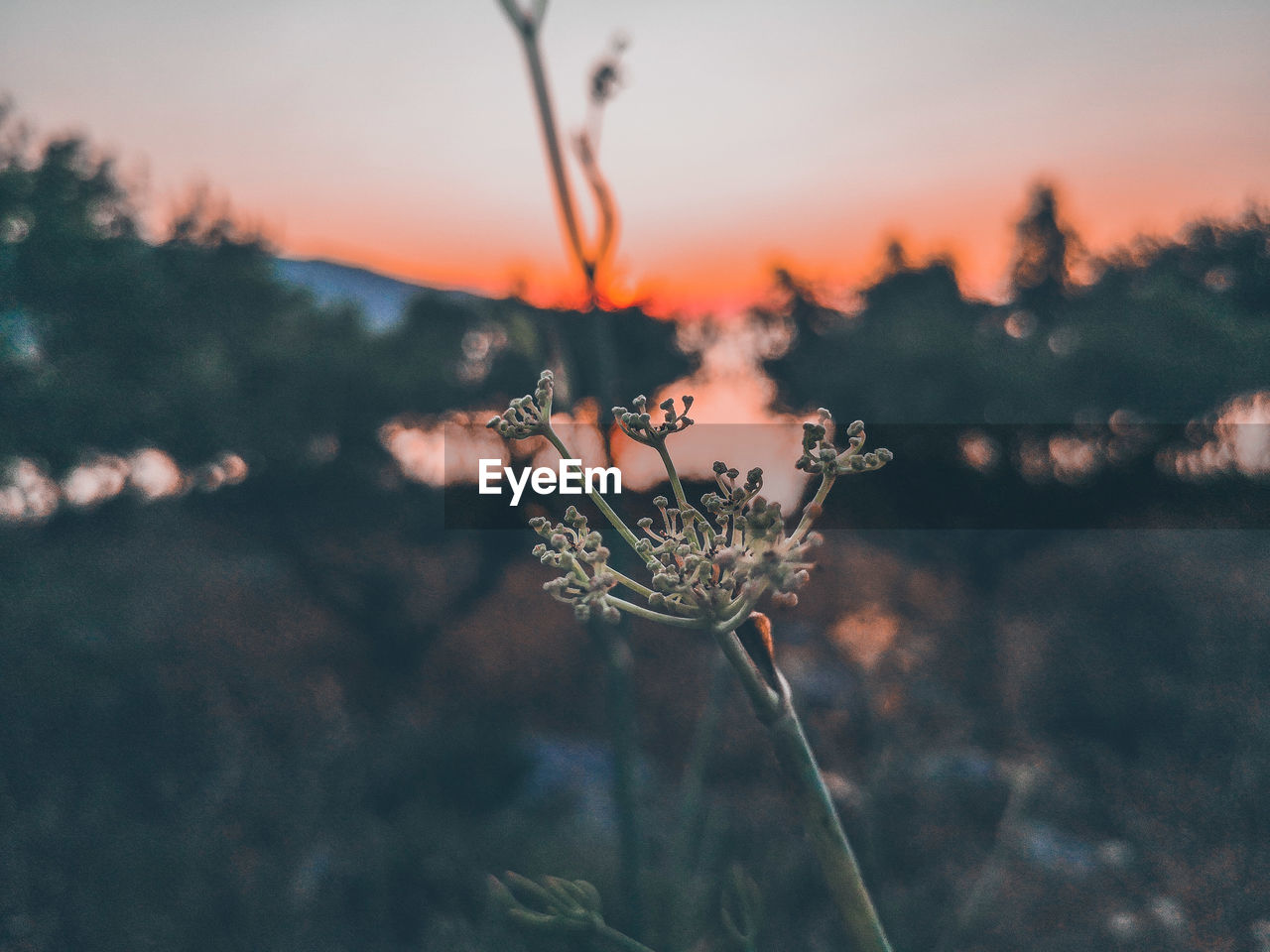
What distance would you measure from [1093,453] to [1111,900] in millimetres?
8642

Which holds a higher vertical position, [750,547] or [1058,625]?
[750,547]

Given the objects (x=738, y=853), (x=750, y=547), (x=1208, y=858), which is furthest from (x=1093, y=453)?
(x=750, y=547)

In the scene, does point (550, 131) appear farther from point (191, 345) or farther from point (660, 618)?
point (191, 345)

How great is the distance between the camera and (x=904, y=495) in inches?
530

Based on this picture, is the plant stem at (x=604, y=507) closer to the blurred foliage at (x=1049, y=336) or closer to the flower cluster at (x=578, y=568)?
the flower cluster at (x=578, y=568)

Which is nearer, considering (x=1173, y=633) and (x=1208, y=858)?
(x=1208, y=858)

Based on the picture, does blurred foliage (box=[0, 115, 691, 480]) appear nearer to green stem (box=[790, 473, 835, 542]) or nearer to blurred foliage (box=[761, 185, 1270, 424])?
blurred foliage (box=[761, 185, 1270, 424])

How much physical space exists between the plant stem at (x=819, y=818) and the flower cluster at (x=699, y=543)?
60 mm

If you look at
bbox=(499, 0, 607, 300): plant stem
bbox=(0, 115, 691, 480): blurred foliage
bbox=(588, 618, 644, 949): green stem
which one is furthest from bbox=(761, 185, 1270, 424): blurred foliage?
bbox=(499, 0, 607, 300): plant stem

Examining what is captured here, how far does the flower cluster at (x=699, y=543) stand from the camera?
71cm

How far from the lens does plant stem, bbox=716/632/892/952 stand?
0.74 m

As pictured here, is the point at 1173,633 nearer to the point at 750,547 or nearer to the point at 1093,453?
the point at 1093,453

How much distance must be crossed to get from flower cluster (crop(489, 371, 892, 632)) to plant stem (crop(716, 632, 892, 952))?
0.20ft

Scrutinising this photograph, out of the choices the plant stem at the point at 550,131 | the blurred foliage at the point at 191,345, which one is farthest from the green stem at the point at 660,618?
the blurred foliage at the point at 191,345
